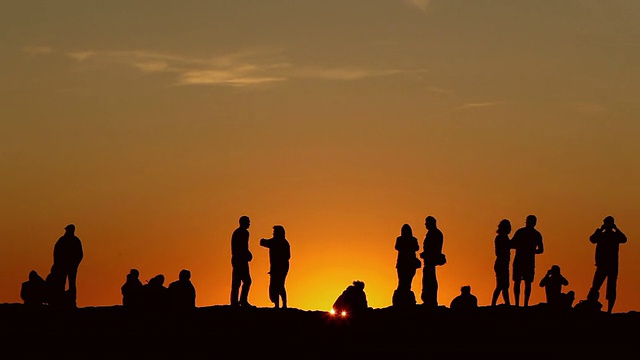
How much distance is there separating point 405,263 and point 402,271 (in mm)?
216

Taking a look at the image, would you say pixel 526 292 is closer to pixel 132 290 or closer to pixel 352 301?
pixel 352 301

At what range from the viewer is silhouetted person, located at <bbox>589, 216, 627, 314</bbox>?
4628 cm

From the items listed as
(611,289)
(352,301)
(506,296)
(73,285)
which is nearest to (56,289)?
(73,285)

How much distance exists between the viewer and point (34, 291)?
4691cm

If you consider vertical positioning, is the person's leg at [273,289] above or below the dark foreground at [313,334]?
above

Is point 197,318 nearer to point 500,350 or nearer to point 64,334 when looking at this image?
point 64,334

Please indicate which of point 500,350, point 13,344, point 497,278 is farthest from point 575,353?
point 13,344

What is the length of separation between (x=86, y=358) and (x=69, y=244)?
6.73 meters

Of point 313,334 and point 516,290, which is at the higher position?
point 516,290

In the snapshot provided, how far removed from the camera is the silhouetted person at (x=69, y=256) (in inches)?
1849

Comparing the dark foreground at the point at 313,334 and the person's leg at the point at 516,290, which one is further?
the person's leg at the point at 516,290

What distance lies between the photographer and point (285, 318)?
44781mm

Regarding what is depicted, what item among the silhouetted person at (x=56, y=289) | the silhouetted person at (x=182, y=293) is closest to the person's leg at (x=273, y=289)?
the silhouetted person at (x=182, y=293)

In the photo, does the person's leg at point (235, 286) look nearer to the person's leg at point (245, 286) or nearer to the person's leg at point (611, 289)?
the person's leg at point (245, 286)
